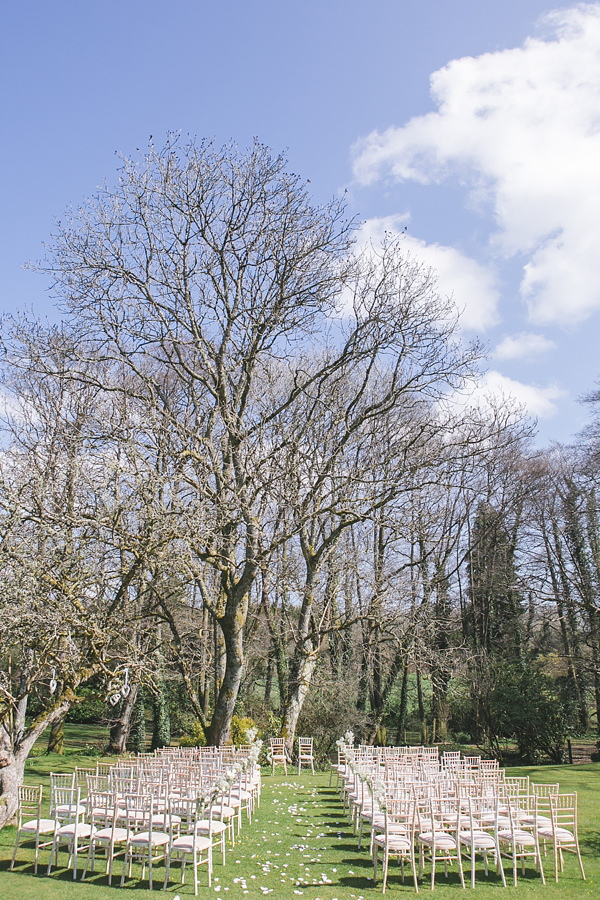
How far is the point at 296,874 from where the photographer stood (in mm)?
7469

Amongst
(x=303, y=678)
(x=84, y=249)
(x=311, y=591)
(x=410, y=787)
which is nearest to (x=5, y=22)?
(x=84, y=249)

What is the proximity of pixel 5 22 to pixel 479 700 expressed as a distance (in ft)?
77.1

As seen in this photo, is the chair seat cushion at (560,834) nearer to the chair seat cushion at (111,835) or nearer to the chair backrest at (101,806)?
the chair seat cushion at (111,835)

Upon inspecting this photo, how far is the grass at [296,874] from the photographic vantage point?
22.3 ft

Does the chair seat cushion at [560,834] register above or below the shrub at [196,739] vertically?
above

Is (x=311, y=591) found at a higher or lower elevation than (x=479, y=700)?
higher

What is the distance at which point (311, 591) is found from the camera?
19.5m

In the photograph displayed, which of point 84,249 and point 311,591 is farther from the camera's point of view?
point 311,591

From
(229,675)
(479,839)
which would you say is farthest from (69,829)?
(229,675)

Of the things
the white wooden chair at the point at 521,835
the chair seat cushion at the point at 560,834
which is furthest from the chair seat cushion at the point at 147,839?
the chair seat cushion at the point at 560,834

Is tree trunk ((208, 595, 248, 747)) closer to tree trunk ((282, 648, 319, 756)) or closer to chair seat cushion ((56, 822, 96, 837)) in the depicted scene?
tree trunk ((282, 648, 319, 756))

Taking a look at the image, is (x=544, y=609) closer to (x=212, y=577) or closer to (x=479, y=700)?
(x=479, y=700)

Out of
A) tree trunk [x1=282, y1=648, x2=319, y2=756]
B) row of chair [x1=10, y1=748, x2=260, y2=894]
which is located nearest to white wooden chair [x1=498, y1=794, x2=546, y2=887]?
row of chair [x1=10, y1=748, x2=260, y2=894]

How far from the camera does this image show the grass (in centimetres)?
680
